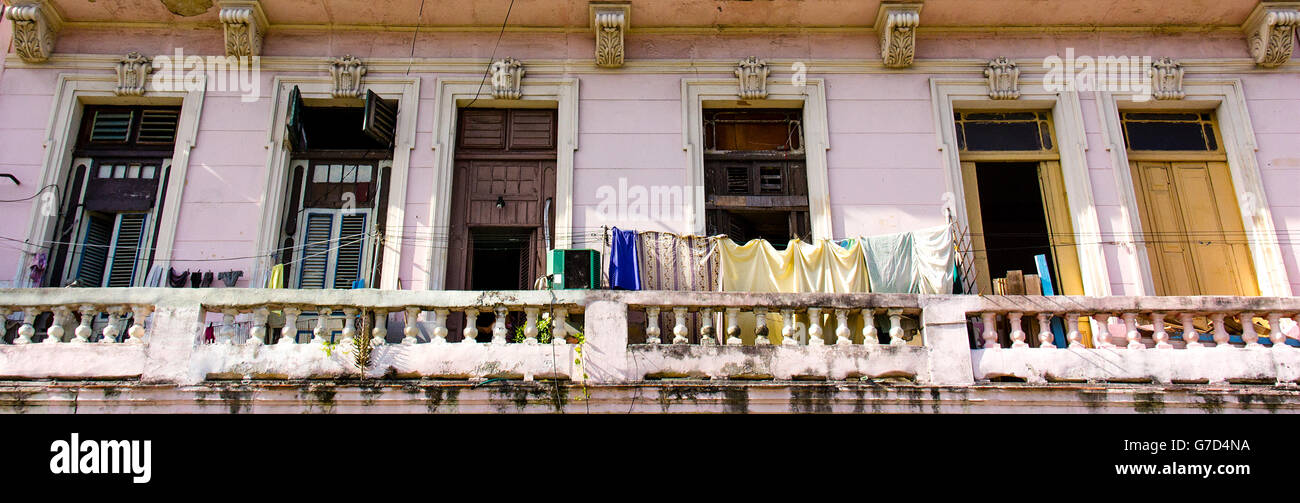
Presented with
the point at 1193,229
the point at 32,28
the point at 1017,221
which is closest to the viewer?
the point at 1193,229

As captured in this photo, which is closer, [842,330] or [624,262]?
[842,330]

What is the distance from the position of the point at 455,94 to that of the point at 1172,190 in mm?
8207

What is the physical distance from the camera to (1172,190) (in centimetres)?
927

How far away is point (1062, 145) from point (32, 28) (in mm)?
11660

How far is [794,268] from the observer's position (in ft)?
26.3

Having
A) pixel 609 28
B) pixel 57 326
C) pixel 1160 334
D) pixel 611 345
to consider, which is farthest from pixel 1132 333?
pixel 57 326

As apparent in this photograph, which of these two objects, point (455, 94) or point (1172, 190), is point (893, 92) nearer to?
point (1172, 190)

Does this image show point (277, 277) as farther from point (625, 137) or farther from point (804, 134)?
point (804, 134)

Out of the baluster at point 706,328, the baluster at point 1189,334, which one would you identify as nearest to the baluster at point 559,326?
the baluster at point 706,328

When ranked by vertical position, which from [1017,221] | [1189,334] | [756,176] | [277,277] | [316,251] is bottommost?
[1189,334]

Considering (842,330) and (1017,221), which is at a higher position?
(1017,221)

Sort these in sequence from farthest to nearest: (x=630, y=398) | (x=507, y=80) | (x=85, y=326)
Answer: (x=507, y=80)
(x=85, y=326)
(x=630, y=398)

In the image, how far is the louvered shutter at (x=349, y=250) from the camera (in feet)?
29.0

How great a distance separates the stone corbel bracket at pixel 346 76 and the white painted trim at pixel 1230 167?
8.42 metres
